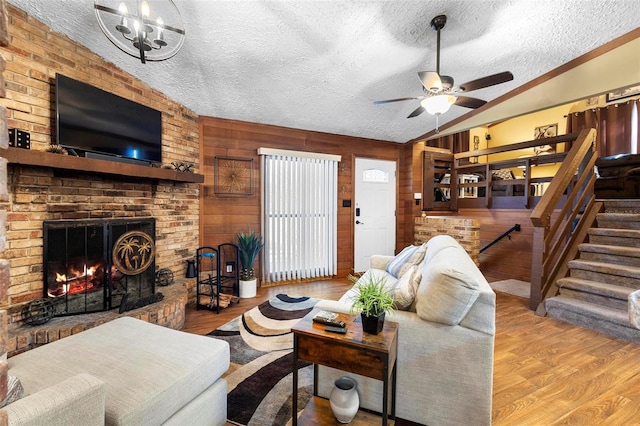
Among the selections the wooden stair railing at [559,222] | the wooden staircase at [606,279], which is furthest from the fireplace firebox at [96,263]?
the wooden staircase at [606,279]

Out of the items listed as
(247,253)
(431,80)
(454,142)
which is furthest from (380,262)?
(454,142)

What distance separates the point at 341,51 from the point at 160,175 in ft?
6.93

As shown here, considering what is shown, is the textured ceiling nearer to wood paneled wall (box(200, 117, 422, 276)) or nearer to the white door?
wood paneled wall (box(200, 117, 422, 276))

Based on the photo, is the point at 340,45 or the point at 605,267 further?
the point at 605,267

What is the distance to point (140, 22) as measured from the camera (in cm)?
167

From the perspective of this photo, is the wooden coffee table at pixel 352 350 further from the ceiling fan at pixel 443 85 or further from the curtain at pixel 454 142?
the curtain at pixel 454 142

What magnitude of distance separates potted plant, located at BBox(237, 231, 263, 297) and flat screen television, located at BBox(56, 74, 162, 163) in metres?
1.42

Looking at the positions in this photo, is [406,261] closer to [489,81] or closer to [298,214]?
[489,81]

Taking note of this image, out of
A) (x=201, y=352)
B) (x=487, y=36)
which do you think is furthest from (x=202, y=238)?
(x=487, y=36)

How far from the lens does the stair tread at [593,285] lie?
108 inches

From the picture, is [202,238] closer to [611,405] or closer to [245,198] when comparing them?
[245,198]

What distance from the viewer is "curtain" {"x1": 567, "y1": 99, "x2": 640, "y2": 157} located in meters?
5.07

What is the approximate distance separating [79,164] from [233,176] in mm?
1981

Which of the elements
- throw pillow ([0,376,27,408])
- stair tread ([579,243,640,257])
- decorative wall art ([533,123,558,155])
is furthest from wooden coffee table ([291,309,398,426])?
decorative wall art ([533,123,558,155])
